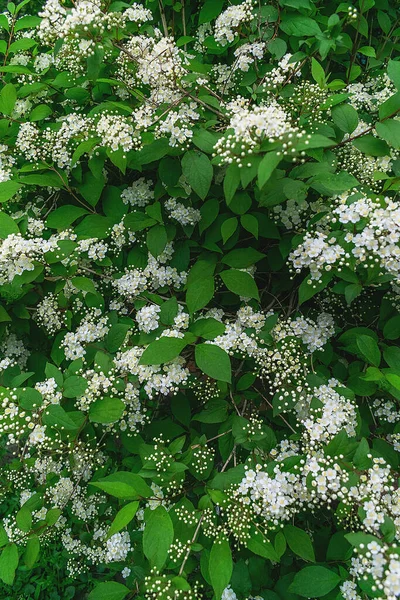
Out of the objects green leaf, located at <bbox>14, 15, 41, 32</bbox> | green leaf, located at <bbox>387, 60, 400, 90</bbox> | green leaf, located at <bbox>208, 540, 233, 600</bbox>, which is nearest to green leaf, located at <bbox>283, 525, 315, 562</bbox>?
green leaf, located at <bbox>208, 540, 233, 600</bbox>

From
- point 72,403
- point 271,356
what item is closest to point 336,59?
point 271,356

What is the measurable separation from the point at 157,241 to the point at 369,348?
1117 millimetres

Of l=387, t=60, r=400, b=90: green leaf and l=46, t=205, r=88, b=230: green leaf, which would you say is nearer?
l=387, t=60, r=400, b=90: green leaf

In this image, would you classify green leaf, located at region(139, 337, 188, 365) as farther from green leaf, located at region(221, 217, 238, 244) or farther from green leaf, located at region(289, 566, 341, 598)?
green leaf, located at region(289, 566, 341, 598)

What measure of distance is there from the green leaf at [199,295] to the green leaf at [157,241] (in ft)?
1.04

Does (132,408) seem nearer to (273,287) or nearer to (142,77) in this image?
(273,287)

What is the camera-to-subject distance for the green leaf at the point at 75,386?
6.21 ft

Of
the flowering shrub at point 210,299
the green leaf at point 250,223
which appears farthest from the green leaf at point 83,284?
the green leaf at point 250,223

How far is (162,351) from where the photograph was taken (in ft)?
6.04

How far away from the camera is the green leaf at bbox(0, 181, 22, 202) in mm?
2270

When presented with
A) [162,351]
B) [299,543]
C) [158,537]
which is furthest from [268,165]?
[299,543]

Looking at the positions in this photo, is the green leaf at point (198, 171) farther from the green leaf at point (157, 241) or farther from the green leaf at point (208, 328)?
the green leaf at point (208, 328)

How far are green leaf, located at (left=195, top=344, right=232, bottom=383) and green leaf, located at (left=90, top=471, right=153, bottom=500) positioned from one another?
0.50 meters

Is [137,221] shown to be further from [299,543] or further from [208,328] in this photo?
[299,543]
